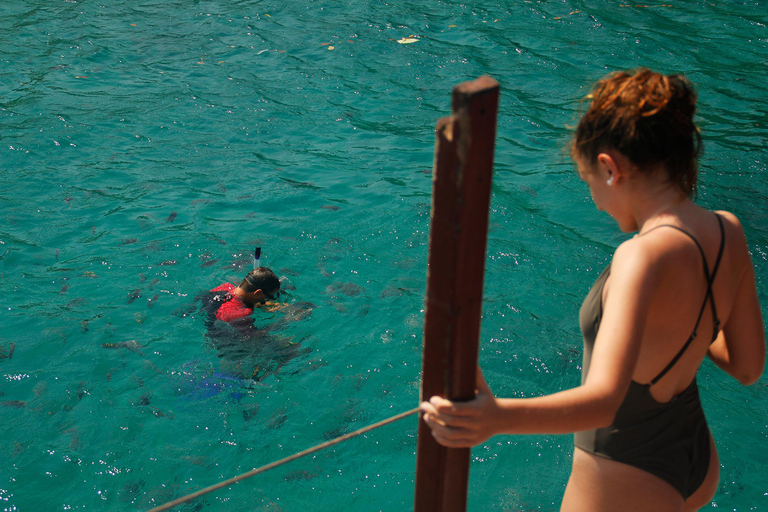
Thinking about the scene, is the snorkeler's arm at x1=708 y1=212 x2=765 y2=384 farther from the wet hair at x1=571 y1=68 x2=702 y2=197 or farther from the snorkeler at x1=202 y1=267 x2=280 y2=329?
the snorkeler at x1=202 y1=267 x2=280 y2=329

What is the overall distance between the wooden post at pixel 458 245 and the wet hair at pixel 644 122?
1.65ft

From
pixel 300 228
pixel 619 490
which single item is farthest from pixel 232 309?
pixel 619 490

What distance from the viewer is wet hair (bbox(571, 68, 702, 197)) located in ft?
5.61

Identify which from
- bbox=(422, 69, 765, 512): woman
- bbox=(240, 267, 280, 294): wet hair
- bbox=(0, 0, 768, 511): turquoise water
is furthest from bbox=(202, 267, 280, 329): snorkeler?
bbox=(422, 69, 765, 512): woman

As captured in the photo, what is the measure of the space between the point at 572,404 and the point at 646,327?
0.48 meters

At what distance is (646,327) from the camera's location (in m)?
→ 1.81

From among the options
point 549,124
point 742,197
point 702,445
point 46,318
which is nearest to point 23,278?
point 46,318

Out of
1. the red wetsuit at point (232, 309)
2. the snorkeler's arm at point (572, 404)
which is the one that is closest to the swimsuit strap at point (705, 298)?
A: the snorkeler's arm at point (572, 404)

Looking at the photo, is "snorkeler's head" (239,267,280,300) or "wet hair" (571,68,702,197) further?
"snorkeler's head" (239,267,280,300)

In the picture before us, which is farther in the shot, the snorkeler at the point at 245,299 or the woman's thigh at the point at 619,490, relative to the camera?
the snorkeler at the point at 245,299

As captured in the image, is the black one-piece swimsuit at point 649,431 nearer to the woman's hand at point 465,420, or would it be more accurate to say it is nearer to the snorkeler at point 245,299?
the woman's hand at point 465,420

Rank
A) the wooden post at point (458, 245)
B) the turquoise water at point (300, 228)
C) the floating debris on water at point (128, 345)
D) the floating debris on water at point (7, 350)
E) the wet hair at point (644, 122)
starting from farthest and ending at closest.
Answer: the floating debris on water at point (128, 345), the floating debris on water at point (7, 350), the turquoise water at point (300, 228), the wet hair at point (644, 122), the wooden post at point (458, 245)

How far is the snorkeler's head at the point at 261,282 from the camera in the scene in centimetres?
595

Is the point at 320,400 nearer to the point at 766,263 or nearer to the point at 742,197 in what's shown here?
the point at 766,263
